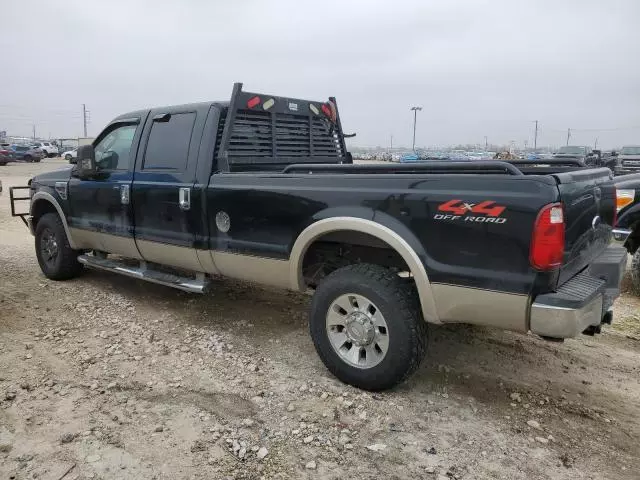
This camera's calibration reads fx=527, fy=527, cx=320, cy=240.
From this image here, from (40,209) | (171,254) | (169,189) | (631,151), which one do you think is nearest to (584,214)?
(169,189)

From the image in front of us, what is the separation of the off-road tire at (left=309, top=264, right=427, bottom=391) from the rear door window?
1892mm

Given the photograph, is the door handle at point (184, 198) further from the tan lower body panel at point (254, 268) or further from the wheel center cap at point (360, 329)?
the wheel center cap at point (360, 329)

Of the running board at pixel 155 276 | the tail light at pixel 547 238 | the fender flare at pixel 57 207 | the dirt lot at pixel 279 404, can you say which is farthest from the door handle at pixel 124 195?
the tail light at pixel 547 238

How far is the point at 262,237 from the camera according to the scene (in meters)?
4.02

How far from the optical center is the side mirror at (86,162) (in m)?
5.35

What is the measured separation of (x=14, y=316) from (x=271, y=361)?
2661 millimetres

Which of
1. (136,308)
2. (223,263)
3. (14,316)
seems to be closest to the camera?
(223,263)

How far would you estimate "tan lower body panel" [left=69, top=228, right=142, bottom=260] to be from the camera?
5242mm

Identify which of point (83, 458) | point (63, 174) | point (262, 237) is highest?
point (63, 174)

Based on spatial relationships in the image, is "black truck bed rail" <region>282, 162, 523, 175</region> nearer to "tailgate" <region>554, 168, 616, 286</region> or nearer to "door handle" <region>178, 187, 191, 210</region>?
"tailgate" <region>554, 168, 616, 286</region>

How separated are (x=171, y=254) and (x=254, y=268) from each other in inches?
41.6

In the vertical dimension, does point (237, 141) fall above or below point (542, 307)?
above

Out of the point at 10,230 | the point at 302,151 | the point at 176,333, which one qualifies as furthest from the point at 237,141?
the point at 10,230

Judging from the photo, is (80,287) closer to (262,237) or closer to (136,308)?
(136,308)
